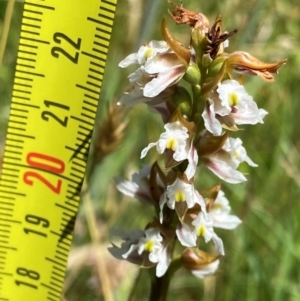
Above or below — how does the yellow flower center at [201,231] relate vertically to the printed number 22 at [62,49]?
below

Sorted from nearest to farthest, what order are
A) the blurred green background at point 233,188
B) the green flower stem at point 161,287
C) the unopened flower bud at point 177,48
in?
the unopened flower bud at point 177,48, the green flower stem at point 161,287, the blurred green background at point 233,188

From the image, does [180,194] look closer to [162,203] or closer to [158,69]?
[162,203]

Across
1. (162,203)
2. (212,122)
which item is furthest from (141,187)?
(212,122)

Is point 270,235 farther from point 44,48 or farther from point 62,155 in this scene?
point 44,48

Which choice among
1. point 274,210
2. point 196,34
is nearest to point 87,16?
point 196,34

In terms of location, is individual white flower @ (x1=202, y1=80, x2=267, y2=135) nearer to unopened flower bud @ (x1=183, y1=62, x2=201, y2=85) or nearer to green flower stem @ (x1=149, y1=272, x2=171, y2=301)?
unopened flower bud @ (x1=183, y1=62, x2=201, y2=85)

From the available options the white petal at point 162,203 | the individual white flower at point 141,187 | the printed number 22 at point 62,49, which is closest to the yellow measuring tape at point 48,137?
the printed number 22 at point 62,49

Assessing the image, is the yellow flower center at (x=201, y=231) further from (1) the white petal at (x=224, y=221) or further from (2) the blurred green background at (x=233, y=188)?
(2) the blurred green background at (x=233, y=188)

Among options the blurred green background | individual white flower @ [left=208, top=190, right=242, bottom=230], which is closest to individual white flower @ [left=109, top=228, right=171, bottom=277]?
individual white flower @ [left=208, top=190, right=242, bottom=230]
